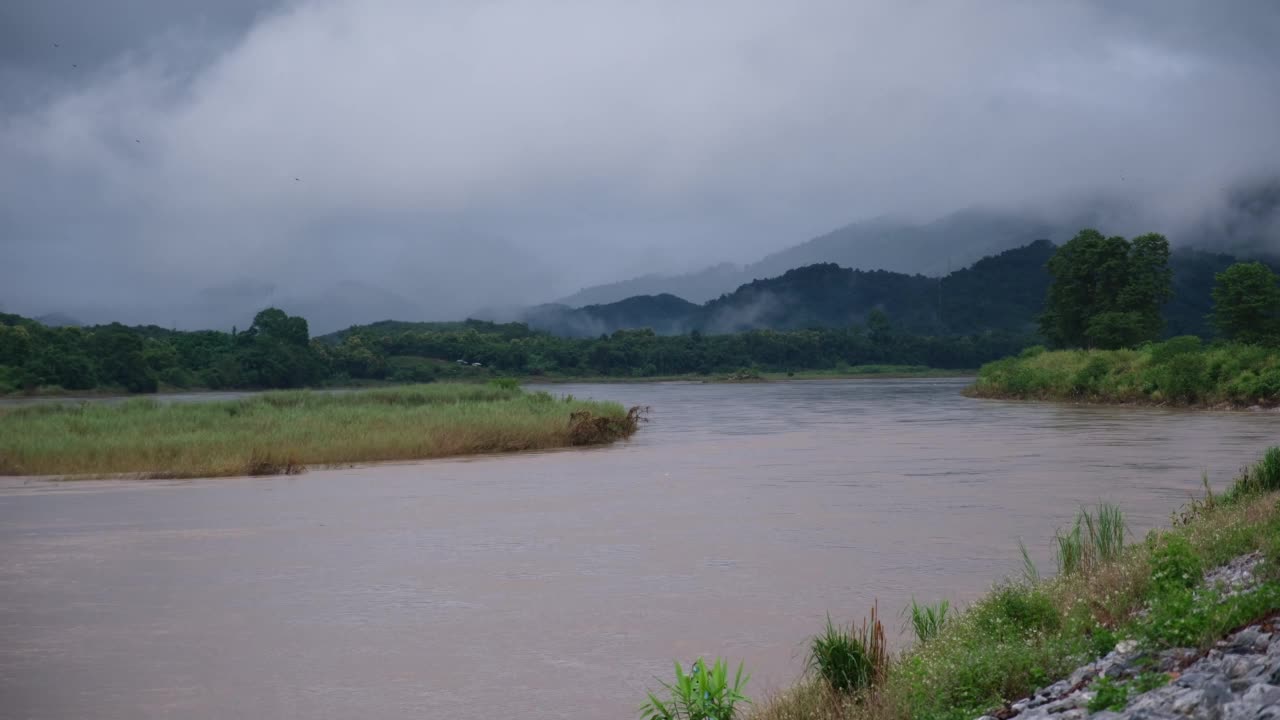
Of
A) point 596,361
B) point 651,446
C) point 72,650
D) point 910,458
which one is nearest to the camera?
point 72,650

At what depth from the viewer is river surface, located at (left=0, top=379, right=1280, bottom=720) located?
1011 cm

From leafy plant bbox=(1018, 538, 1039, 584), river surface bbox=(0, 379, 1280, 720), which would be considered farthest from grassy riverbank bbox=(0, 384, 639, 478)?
leafy plant bbox=(1018, 538, 1039, 584)

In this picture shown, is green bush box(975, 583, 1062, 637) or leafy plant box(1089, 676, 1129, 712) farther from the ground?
leafy plant box(1089, 676, 1129, 712)

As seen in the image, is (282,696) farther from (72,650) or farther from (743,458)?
(743,458)

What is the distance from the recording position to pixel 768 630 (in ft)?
38.1

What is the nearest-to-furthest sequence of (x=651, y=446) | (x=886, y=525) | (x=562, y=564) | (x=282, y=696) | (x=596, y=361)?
(x=282, y=696) < (x=562, y=564) < (x=886, y=525) < (x=651, y=446) < (x=596, y=361)

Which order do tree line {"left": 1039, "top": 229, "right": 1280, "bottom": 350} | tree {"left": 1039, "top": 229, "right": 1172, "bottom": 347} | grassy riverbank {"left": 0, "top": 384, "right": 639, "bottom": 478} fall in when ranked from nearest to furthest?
1. grassy riverbank {"left": 0, "top": 384, "right": 639, "bottom": 478}
2. tree line {"left": 1039, "top": 229, "right": 1280, "bottom": 350}
3. tree {"left": 1039, "top": 229, "right": 1172, "bottom": 347}

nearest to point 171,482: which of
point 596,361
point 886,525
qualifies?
point 886,525

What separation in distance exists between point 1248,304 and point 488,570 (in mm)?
67261

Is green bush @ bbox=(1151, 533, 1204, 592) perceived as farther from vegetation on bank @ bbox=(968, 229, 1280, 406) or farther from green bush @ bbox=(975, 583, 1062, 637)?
vegetation on bank @ bbox=(968, 229, 1280, 406)

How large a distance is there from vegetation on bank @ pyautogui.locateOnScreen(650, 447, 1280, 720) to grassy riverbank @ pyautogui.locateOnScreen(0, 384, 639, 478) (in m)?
23.4

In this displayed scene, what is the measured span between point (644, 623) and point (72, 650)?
6057 millimetres

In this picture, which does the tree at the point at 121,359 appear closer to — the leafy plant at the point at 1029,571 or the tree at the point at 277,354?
the tree at the point at 277,354

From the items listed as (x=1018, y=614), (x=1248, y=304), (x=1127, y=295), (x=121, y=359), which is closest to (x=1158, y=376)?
(x=1248, y=304)
